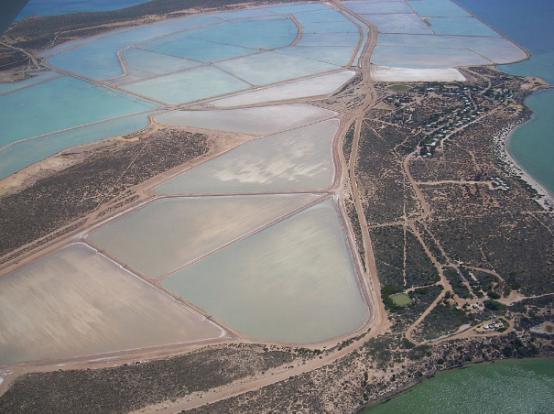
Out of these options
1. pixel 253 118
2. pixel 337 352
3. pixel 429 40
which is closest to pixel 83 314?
pixel 337 352

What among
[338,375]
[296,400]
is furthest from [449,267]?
[296,400]

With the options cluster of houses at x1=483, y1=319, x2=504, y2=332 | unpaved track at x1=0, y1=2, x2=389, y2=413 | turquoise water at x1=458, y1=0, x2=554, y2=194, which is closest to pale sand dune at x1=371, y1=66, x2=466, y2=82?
turquoise water at x1=458, y1=0, x2=554, y2=194

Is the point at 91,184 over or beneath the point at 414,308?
over

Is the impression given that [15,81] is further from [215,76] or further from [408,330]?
[408,330]

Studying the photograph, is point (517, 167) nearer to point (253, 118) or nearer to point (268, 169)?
point (268, 169)

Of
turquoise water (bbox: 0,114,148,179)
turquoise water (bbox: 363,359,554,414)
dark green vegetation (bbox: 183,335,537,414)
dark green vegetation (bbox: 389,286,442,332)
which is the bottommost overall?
turquoise water (bbox: 363,359,554,414)

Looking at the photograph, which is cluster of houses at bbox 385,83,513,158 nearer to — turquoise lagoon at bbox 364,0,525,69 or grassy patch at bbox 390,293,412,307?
turquoise lagoon at bbox 364,0,525,69

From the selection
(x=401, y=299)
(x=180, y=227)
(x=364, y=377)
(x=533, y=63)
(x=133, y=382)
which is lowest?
(x=364, y=377)
